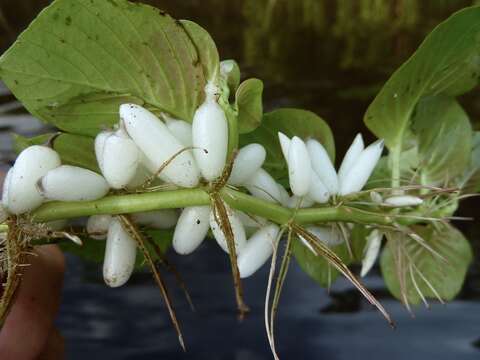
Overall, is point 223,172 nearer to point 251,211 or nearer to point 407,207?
point 251,211

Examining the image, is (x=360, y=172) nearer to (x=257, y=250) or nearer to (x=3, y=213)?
(x=257, y=250)

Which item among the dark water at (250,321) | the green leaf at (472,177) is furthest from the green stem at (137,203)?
the dark water at (250,321)

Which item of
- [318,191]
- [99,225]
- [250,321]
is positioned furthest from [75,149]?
[250,321]

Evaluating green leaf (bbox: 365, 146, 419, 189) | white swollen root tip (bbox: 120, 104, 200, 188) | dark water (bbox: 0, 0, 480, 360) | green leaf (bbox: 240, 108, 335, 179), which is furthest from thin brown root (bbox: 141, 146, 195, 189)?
dark water (bbox: 0, 0, 480, 360)

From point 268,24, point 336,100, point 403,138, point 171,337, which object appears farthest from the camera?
point 268,24

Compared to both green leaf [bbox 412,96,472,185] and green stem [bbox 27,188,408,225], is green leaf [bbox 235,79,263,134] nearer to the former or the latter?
green stem [bbox 27,188,408,225]

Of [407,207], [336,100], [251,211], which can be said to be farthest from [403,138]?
[336,100]

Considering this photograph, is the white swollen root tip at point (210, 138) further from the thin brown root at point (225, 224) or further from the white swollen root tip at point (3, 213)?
the white swollen root tip at point (3, 213)
